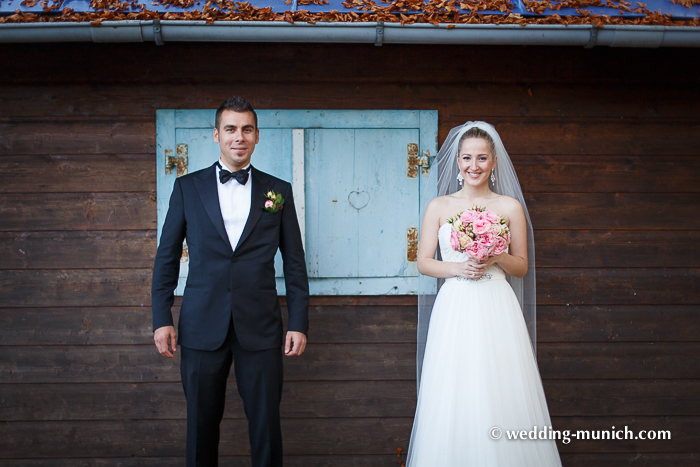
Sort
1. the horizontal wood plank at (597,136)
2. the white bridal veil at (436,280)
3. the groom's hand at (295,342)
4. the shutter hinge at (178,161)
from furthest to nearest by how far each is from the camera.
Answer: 1. the horizontal wood plank at (597,136)
2. the shutter hinge at (178,161)
3. the white bridal veil at (436,280)
4. the groom's hand at (295,342)

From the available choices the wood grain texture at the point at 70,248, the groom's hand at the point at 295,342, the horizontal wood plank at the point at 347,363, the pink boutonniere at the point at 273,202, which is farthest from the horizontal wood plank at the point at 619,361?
the wood grain texture at the point at 70,248

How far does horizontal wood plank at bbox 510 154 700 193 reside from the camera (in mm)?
3416

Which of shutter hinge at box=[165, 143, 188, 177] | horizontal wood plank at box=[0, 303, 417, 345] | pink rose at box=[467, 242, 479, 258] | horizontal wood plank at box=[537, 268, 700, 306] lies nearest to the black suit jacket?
shutter hinge at box=[165, 143, 188, 177]

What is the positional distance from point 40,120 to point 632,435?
431 cm

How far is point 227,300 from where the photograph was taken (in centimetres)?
266

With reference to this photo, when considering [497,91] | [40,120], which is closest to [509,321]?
[497,91]

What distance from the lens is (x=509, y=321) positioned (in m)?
2.74

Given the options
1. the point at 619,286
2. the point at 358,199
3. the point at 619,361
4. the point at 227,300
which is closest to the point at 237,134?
the point at 227,300

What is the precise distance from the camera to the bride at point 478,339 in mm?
2588

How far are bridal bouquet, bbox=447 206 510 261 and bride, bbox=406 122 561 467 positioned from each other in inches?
4.6

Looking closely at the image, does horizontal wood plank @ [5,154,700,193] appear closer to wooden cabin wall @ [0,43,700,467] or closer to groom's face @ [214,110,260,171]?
wooden cabin wall @ [0,43,700,467]

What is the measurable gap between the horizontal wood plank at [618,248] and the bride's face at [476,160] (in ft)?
2.75

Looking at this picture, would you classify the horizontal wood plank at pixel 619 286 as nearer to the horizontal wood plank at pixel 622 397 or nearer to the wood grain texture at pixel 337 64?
the horizontal wood plank at pixel 622 397

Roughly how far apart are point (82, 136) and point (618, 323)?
143 inches
